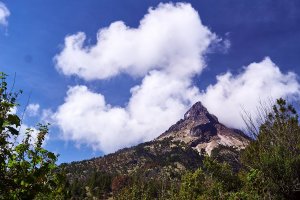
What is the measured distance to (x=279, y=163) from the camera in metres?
29.5

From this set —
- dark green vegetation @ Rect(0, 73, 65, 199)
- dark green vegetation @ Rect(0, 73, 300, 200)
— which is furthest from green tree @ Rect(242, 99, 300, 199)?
dark green vegetation @ Rect(0, 73, 65, 199)

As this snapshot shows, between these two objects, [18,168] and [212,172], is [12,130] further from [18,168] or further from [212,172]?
[212,172]

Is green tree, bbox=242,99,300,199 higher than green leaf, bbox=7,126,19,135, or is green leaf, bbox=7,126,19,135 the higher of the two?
green tree, bbox=242,99,300,199

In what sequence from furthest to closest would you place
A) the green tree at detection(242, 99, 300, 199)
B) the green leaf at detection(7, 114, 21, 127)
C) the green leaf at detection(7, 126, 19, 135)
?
the green tree at detection(242, 99, 300, 199) < the green leaf at detection(7, 114, 21, 127) < the green leaf at detection(7, 126, 19, 135)

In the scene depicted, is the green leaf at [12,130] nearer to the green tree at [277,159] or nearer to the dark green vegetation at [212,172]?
the dark green vegetation at [212,172]

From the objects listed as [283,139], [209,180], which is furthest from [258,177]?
[209,180]

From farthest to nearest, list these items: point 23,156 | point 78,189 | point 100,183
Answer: point 100,183 → point 78,189 → point 23,156

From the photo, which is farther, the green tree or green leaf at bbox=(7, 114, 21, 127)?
the green tree

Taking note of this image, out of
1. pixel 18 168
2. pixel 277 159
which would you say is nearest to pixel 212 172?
pixel 277 159

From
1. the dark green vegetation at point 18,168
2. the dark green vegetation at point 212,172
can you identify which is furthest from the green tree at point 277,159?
the dark green vegetation at point 18,168

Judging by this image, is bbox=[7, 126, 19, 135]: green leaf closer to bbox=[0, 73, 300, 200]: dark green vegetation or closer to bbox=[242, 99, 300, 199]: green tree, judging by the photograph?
bbox=[0, 73, 300, 200]: dark green vegetation

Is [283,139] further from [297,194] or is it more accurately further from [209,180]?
[209,180]

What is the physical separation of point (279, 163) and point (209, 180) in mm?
17054

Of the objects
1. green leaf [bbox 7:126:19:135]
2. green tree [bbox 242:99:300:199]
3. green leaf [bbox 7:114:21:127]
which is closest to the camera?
green leaf [bbox 7:126:19:135]
